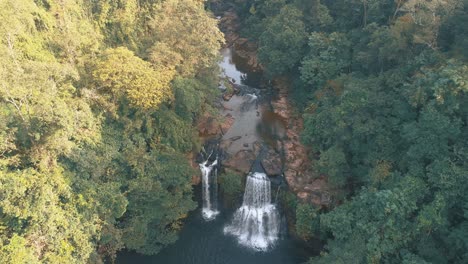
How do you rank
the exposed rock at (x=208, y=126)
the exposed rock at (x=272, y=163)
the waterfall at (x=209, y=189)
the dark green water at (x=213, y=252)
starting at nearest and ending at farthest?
the dark green water at (x=213, y=252), the exposed rock at (x=272, y=163), the waterfall at (x=209, y=189), the exposed rock at (x=208, y=126)

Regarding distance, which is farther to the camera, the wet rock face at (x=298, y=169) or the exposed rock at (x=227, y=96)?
the exposed rock at (x=227, y=96)

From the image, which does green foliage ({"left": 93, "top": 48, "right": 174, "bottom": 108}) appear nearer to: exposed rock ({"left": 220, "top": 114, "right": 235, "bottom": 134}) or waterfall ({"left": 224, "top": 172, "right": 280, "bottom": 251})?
waterfall ({"left": 224, "top": 172, "right": 280, "bottom": 251})

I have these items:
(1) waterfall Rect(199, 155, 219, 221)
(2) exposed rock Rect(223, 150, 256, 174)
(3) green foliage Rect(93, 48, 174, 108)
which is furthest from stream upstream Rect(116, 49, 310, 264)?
(3) green foliage Rect(93, 48, 174, 108)

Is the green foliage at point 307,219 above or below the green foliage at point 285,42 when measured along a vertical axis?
below

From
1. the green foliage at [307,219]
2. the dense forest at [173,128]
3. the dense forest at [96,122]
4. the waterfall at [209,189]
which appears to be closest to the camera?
the dense forest at [96,122]

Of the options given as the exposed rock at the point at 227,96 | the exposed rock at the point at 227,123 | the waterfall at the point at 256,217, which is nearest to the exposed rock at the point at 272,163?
the waterfall at the point at 256,217

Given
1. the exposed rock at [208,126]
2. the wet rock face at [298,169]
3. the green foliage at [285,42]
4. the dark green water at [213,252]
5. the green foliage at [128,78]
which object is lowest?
the dark green water at [213,252]

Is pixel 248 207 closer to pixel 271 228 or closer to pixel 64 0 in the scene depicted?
pixel 271 228

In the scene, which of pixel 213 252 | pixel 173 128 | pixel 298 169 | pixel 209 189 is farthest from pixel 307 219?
pixel 173 128

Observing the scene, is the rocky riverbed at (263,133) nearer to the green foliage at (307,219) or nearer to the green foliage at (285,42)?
the green foliage at (307,219)
